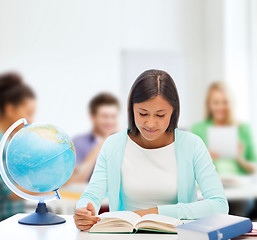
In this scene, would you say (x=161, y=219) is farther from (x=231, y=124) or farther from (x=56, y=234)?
(x=231, y=124)

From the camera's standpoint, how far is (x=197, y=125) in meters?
4.20

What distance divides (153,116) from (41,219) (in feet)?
2.07

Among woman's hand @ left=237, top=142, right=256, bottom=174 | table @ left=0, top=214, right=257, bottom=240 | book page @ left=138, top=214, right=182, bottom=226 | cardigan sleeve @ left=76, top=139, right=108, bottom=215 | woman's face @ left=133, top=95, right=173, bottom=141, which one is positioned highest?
woman's face @ left=133, top=95, right=173, bottom=141

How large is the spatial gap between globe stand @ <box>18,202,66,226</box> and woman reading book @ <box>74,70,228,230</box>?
0.12 m

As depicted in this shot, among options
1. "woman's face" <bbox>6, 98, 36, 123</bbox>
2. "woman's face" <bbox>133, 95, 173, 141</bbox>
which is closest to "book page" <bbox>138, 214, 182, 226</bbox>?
"woman's face" <bbox>133, 95, 173, 141</bbox>

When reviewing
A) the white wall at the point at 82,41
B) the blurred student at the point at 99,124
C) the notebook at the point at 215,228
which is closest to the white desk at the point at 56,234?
the notebook at the point at 215,228

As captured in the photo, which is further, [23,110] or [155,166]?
[23,110]

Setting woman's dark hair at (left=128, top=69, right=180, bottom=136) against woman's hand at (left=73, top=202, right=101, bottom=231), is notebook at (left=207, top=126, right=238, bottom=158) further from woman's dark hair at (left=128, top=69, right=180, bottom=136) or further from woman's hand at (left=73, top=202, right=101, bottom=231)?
woman's hand at (left=73, top=202, right=101, bottom=231)

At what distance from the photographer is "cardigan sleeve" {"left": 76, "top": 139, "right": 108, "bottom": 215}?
1.88 metres

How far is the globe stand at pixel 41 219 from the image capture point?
182cm

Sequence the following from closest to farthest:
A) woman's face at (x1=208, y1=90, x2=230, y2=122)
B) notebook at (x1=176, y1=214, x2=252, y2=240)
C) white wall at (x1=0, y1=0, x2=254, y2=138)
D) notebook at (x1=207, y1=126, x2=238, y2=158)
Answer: notebook at (x1=176, y1=214, x2=252, y2=240) → notebook at (x1=207, y1=126, x2=238, y2=158) → woman's face at (x1=208, y1=90, x2=230, y2=122) → white wall at (x1=0, y1=0, x2=254, y2=138)

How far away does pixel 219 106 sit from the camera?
4090 millimetres

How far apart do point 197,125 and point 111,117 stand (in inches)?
32.4

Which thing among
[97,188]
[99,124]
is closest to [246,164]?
[99,124]
